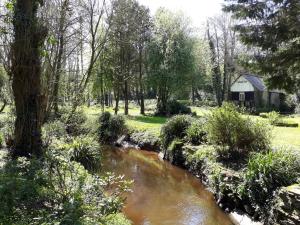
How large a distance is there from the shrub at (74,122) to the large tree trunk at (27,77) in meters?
6.76

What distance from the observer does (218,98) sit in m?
44.7

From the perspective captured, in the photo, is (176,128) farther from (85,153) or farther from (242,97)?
(242,97)

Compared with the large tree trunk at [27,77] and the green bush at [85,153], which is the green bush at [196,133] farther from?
the large tree trunk at [27,77]

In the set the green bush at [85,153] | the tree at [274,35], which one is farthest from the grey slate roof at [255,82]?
the green bush at [85,153]

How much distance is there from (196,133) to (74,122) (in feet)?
20.4

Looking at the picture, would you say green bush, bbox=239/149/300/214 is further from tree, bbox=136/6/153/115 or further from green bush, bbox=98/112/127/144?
tree, bbox=136/6/153/115

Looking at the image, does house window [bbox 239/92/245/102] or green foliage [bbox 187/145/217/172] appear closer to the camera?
green foliage [bbox 187/145/217/172]

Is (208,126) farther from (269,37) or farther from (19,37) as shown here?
(19,37)

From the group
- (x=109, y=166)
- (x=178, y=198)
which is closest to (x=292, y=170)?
(x=178, y=198)

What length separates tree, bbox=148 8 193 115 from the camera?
32.6 metres

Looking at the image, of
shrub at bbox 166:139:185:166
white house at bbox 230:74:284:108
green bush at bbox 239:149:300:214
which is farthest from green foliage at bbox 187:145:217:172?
white house at bbox 230:74:284:108

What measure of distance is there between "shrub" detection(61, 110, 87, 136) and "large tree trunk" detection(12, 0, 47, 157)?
6.76 metres

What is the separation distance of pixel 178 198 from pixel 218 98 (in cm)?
3483

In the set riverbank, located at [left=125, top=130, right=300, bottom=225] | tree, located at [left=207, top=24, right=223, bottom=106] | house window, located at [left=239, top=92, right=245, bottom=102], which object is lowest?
riverbank, located at [left=125, top=130, right=300, bottom=225]
